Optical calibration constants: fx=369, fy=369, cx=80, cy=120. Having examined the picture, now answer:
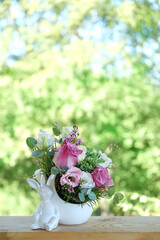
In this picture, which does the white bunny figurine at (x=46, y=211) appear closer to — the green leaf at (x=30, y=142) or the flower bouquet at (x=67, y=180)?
the flower bouquet at (x=67, y=180)

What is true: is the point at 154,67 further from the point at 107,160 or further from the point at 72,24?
the point at 107,160

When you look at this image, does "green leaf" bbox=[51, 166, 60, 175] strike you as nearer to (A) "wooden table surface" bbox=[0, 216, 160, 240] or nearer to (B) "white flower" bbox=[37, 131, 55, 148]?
(B) "white flower" bbox=[37, 131, 55, 148]

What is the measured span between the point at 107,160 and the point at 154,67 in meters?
2.29

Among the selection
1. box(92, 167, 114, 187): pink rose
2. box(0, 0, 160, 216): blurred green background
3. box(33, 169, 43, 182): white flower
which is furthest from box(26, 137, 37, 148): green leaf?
box(0, 0, 160, 216): blurred green background

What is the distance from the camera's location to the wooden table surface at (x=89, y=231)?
1.18m

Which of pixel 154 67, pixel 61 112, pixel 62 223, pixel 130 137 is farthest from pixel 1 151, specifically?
pixel 62 223

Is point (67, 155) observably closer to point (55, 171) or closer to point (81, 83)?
point (55, 171)

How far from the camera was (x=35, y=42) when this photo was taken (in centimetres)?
340

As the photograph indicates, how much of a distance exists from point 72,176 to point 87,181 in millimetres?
59

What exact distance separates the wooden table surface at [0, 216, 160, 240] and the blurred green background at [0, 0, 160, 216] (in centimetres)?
197

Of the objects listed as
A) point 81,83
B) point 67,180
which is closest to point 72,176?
point 67,180

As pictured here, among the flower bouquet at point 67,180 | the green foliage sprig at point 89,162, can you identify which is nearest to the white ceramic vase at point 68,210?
the flower bouquet at point 67,180

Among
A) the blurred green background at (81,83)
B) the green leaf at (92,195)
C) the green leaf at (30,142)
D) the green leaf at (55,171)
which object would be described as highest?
the blurred green background at (81,83)

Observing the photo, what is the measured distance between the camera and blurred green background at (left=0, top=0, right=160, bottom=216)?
3328mm
